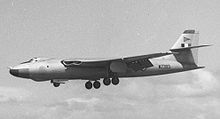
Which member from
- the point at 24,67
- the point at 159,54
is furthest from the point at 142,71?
the point at 24,67

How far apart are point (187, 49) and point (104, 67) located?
Result: 335 inches

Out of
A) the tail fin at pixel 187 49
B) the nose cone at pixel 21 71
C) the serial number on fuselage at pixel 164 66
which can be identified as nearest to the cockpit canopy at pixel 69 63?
the nose cone at pixel 21 71

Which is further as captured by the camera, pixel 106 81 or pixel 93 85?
pixel 93 85

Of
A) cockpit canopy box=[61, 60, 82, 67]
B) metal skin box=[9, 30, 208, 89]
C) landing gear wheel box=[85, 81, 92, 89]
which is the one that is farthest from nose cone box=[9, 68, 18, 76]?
landing gear wheel box=[85, 81, 92, 89]

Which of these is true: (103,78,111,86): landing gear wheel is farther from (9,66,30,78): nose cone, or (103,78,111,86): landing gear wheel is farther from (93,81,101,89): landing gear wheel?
→ (9,66,30,78): nose cone

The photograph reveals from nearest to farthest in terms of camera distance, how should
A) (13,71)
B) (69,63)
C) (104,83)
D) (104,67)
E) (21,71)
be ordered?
(21,71) < (13,71) < (69,63) < (104,67) < (104,83)

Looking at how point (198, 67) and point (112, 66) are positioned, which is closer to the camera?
point (112, 66)

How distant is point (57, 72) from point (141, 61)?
8033 millimetres

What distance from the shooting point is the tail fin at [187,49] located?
4781 cm

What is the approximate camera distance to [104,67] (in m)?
46.1

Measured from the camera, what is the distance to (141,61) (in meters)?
45.8

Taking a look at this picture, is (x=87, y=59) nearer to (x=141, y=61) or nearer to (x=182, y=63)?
(x=141, y=61)

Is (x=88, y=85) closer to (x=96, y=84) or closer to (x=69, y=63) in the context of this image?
(x=96, y=84)

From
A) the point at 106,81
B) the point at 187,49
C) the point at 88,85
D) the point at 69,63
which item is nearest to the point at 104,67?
the point at 106,81
